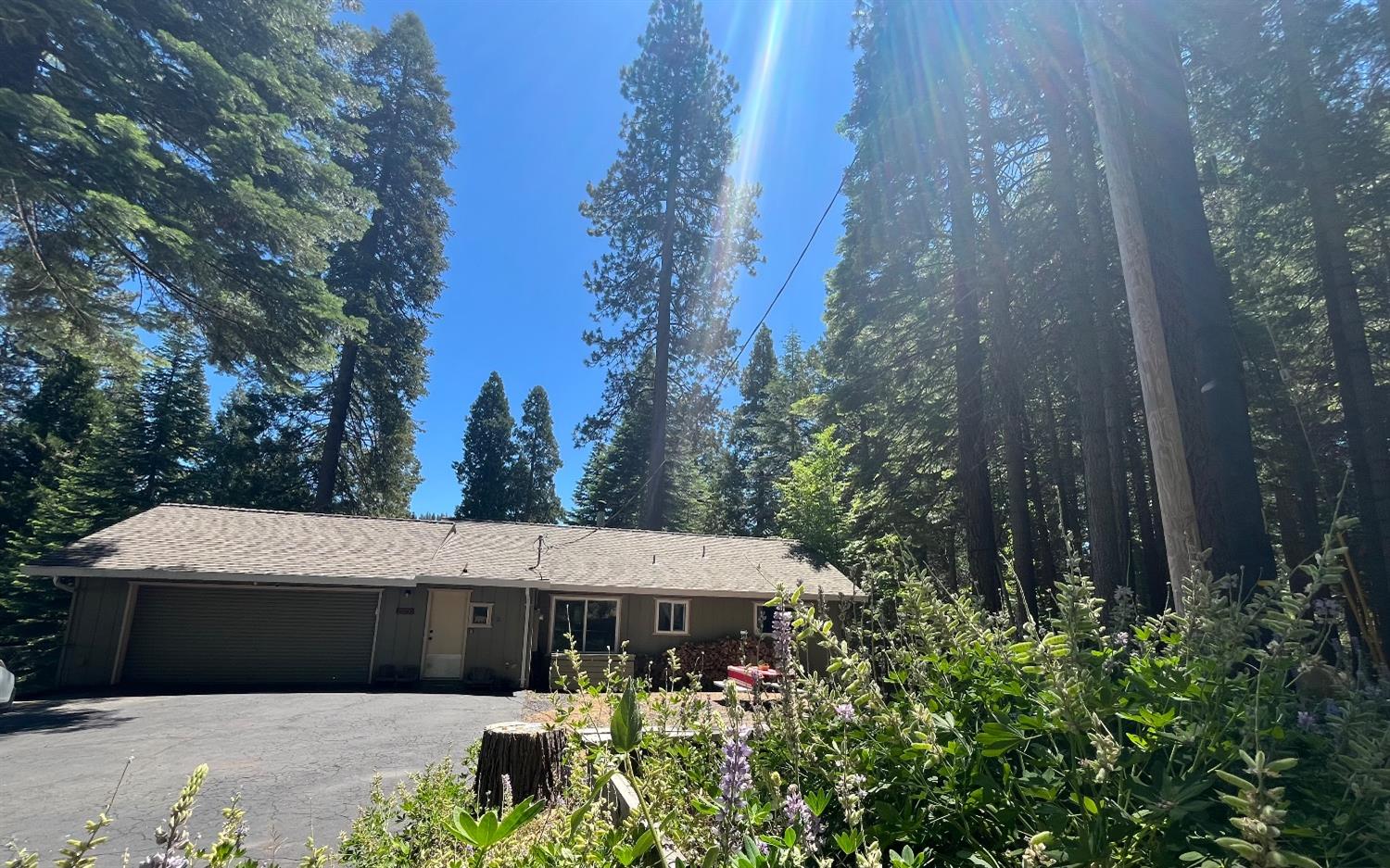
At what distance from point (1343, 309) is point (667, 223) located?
70.4 ft

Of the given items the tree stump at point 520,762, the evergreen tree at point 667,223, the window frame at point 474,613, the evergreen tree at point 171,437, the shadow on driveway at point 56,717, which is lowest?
the shadow on driveway at point 56,717

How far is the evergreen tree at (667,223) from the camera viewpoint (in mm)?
25953

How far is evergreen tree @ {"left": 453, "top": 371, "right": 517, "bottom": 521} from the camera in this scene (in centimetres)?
3931

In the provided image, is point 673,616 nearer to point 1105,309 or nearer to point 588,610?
point 588,610

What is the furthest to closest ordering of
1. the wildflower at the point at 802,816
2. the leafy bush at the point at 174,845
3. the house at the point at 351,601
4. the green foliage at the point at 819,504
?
1. the green foliage at the point at 819,504
2. the house at the point at 351,601
3. the wildflower at the point at 802,816
4. the leafy bush at the point at 174,845

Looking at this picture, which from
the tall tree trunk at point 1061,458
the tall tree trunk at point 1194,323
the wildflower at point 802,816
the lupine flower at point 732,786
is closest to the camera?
the lupine flower at point 732,786

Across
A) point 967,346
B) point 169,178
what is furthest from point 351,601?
point 967,346

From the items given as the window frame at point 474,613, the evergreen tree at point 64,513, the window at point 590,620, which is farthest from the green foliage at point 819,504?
the evergreen tree at point 64,513

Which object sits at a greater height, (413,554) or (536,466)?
(536,466)

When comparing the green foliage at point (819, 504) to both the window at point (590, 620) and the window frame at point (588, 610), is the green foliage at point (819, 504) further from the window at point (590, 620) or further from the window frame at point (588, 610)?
the window at point (590, 620)

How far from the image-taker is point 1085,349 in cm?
948

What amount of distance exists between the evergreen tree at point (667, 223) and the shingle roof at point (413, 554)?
741cm

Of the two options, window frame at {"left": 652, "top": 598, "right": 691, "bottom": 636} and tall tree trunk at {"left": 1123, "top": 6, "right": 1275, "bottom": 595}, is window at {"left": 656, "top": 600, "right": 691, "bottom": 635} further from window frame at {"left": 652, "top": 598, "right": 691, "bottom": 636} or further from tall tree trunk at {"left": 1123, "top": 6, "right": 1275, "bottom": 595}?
tall tree trunk at {"left": 1123, "top": 6, "right": 1275, "bottom": 595}

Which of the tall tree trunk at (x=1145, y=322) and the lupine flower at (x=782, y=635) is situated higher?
the tall tree trunk at (x=1145, y=322)
